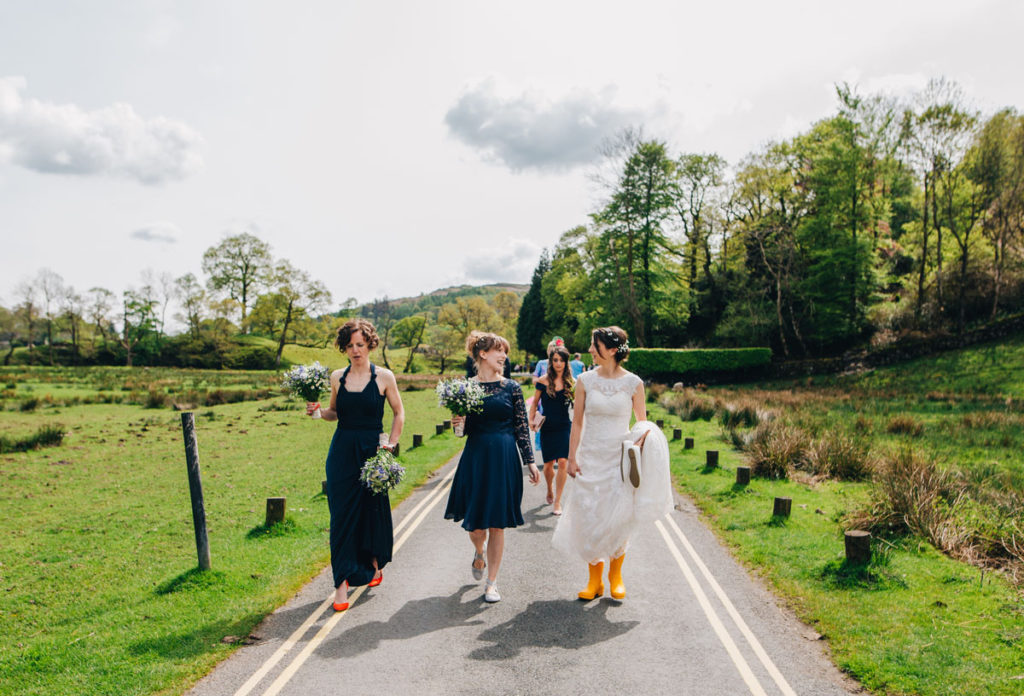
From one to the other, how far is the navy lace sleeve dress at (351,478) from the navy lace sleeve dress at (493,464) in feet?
3.13

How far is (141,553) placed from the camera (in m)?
8.29

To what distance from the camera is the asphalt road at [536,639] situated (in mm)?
4254

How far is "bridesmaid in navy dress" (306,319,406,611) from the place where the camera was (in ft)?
18.6

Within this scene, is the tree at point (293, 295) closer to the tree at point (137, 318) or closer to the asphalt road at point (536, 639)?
the tree at point (137, 318)

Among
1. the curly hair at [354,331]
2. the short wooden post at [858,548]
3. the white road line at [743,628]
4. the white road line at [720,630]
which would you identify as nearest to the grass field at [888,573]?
the short wooden post at [858,548]

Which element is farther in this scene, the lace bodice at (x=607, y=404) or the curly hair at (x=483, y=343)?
the curly hair at (x=483, y=343)

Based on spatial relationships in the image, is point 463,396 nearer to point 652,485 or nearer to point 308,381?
point 308,381

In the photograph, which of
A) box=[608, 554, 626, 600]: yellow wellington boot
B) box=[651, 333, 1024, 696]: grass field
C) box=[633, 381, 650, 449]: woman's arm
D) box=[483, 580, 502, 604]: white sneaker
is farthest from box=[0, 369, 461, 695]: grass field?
box=[651, 333, 1024, 696]: grass field

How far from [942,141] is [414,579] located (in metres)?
40.6

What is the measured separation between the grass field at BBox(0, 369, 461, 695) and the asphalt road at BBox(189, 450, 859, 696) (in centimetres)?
67

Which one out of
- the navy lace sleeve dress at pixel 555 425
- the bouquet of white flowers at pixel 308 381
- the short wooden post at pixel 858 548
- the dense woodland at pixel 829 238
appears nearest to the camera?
the bouquet of white flowers at pixel 308 381

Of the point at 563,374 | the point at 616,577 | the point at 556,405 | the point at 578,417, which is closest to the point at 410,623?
the point at 616,577

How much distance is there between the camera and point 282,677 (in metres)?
4.36

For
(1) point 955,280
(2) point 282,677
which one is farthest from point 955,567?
(1) point 955,280
